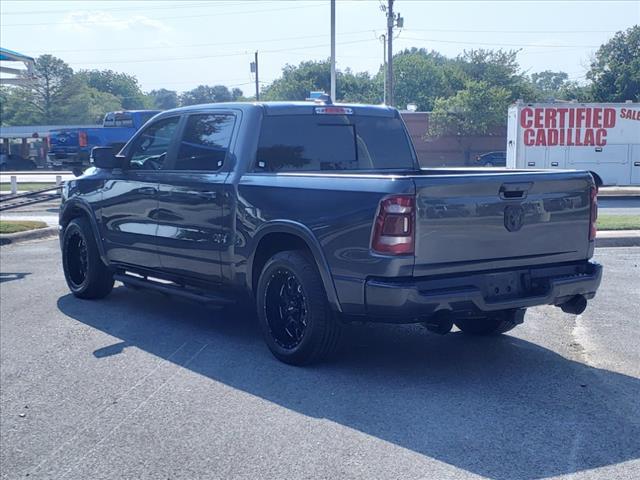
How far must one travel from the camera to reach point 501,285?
6.07 meters

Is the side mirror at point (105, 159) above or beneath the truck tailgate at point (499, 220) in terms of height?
above

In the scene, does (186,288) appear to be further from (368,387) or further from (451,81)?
(451,81)

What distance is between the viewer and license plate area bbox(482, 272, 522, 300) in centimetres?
599

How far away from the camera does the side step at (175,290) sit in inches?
291

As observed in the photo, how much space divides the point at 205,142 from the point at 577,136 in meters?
26.1

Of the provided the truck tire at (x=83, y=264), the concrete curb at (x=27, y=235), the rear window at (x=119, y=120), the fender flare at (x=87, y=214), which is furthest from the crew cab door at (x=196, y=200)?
the rear window at (x=119, y=120)

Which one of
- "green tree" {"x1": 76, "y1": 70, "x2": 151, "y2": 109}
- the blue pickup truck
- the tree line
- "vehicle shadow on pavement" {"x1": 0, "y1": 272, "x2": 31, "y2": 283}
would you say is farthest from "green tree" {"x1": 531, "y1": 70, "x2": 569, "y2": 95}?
"vehicle shadow on pavement" {"x1": 0, "y1": 272, "x2": 31, "y2": 283}

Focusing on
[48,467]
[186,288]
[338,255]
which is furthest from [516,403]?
[186,288]

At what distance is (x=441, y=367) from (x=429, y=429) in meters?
1.44

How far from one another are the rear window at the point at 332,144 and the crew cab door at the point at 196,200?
0.41 metres

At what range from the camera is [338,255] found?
6039 millimetres

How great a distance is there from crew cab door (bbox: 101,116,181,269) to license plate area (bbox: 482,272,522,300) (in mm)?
3464

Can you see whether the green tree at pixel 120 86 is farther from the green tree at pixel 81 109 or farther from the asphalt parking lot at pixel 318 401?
the asphalt parking lot at pixel 318 401

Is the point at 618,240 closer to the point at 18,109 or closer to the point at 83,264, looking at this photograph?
the point at 83,264
